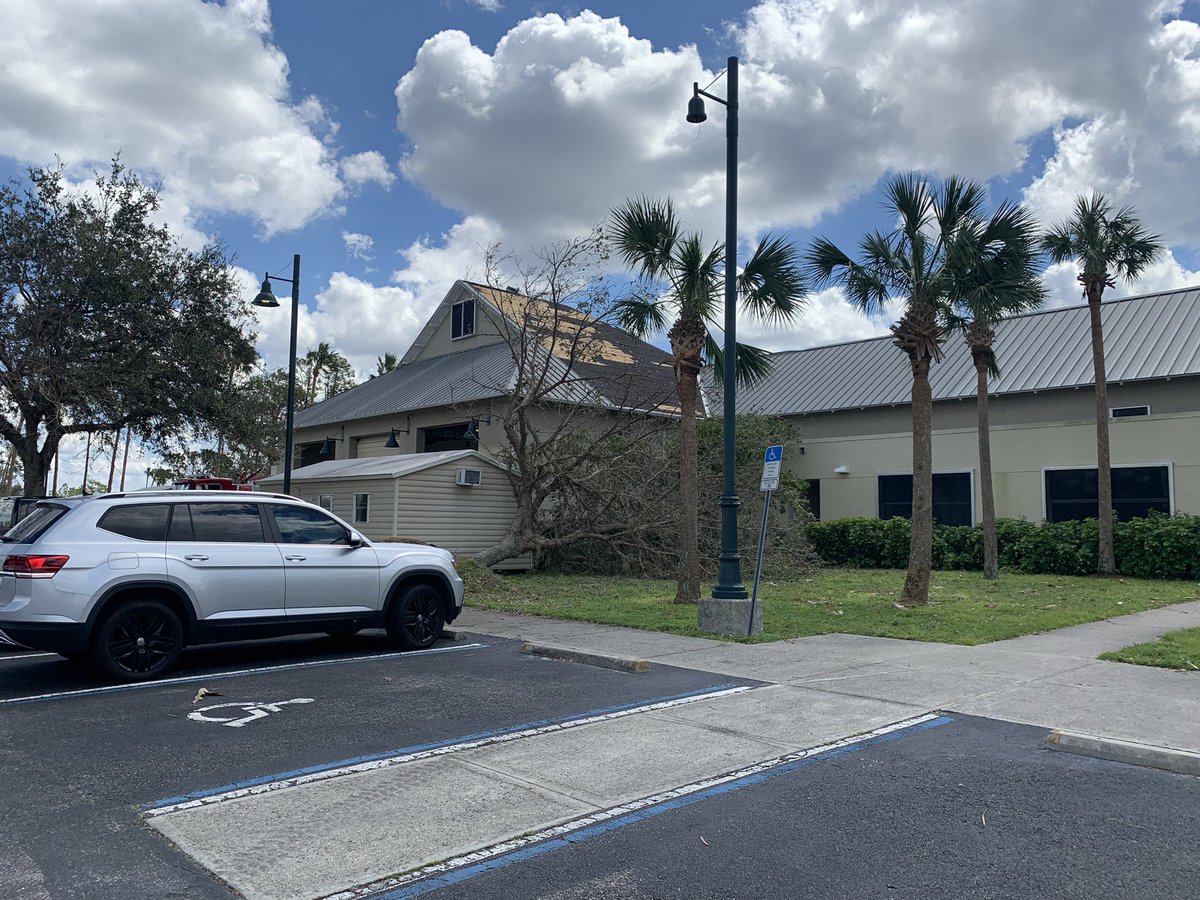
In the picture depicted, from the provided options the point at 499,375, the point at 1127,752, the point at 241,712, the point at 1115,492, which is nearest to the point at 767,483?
the point at 1127,752

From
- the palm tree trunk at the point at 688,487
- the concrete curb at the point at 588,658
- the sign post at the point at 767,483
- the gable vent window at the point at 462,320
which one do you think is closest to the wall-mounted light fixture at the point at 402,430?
the gable vent window at the point at 462,320

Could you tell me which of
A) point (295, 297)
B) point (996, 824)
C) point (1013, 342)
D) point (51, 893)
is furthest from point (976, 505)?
point (51, 893)

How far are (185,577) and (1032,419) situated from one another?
22.8 m

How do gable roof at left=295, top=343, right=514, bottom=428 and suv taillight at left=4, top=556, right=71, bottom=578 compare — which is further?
gable roof at left=295, top=343, right=514, bottom=428

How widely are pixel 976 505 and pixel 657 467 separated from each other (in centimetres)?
1027

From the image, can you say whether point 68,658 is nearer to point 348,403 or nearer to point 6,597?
point 6,597

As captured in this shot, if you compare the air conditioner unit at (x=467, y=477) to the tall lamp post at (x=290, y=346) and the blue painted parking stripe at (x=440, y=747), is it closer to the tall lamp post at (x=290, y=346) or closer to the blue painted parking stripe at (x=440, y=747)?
the tall lamp post at (x=290, y=346)

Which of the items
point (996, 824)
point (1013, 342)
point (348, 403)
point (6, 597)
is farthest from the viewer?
point (348, 403)

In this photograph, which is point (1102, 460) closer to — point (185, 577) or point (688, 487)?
point (688, 487)

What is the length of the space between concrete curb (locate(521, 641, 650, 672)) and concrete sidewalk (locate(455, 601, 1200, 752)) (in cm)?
23

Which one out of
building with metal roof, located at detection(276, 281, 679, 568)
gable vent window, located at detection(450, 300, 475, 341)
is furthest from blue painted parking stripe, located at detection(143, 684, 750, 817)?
gable vent window, located at detection(450, 300, 475, 341)

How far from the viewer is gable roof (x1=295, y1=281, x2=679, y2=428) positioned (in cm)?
2319

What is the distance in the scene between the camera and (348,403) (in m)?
32.3

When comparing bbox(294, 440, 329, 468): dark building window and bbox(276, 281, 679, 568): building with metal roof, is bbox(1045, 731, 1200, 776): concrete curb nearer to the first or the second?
bbox(276, 281, 679, 568): building with metal roof
